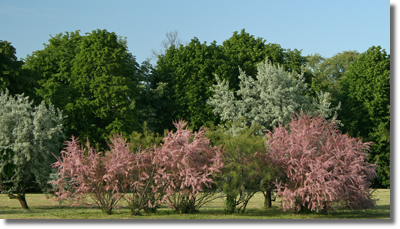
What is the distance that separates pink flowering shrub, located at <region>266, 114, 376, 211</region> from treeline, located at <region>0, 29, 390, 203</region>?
990 cm

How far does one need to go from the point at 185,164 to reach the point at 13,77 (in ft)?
55.4

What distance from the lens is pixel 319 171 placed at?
1550cm

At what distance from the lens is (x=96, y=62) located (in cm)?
3225

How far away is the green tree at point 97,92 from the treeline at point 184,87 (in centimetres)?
7

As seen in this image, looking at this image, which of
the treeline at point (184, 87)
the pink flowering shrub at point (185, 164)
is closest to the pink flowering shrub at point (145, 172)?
the pink flowering shrub at point (185, 164)

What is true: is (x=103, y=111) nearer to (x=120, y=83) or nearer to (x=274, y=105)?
(x=120, y=83)

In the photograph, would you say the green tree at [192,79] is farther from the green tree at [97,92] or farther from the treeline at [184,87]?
the green tree at [97,92]

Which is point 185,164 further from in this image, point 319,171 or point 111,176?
point 319,171

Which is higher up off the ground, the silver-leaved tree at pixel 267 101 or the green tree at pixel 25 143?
the silver-leaved tree at pixel 267 101

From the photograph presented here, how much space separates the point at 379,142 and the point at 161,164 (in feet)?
94.5

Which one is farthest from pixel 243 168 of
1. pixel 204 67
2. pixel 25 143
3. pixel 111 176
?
pixel 204 67

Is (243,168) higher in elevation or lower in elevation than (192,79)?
lower

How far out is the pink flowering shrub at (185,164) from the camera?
15.6m

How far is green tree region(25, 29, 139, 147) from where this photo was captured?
3127 centimetres
